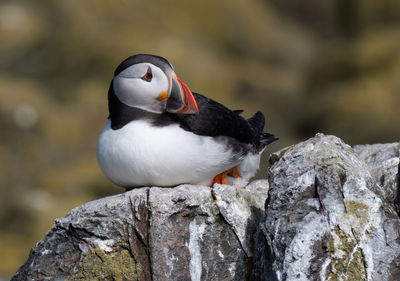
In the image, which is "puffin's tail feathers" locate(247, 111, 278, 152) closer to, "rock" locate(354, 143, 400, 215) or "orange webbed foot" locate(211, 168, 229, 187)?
"orange webbed foot" locate(211, 168, 229, 187)

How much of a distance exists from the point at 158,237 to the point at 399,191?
5.49 feet

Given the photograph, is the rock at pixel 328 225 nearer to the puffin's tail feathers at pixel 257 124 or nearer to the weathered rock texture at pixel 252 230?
the weathered rock texture at pixel 252 230

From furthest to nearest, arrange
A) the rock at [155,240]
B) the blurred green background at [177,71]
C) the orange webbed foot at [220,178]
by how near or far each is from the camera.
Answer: the blurred green background at [177,71]
the orange webbed foot at [220,178]
the rock at [155,240]

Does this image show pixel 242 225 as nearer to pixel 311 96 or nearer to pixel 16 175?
pixel 16 175

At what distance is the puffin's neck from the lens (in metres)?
4.95

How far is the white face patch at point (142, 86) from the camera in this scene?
4887mm

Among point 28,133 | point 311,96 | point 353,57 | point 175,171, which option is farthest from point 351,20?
point 175,171

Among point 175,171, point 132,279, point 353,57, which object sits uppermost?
point 353,57

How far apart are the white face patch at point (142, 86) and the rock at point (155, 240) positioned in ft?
2.34

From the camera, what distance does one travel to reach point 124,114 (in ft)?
16.4

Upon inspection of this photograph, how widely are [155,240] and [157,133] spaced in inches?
32.4

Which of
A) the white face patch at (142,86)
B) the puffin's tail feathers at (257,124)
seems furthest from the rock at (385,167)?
the white face patch at (142,86)

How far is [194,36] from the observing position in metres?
19.5

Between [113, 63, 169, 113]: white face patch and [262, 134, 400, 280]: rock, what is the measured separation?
122 cm
